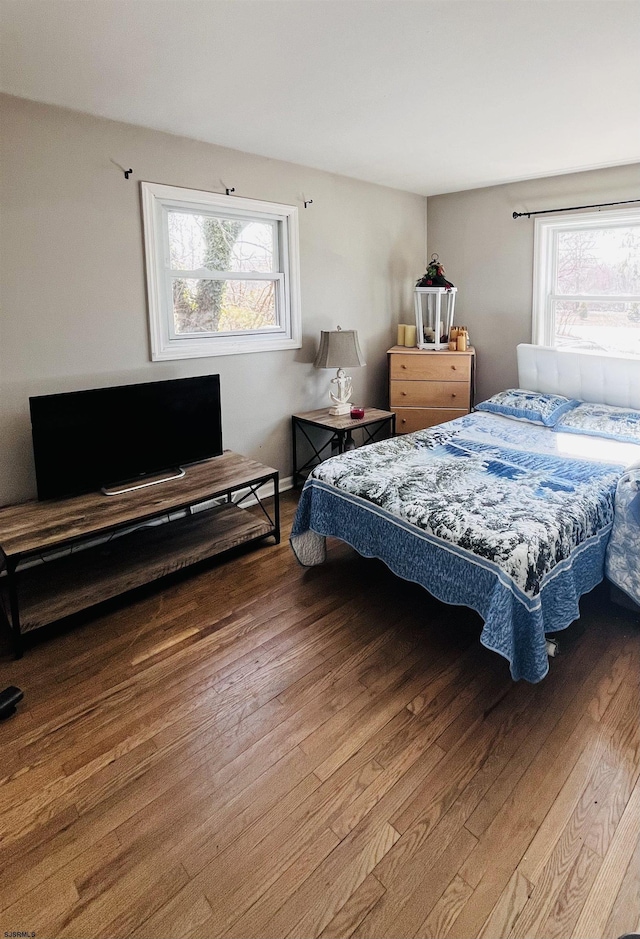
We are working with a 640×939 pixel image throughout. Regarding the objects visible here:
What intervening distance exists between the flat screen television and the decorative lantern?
212cm

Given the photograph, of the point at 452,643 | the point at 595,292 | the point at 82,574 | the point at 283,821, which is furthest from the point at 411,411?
the point at 283,821

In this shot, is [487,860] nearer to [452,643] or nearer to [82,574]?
[452,643]

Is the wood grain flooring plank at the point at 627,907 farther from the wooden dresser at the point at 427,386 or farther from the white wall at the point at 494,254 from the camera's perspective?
the white wall at the point at 494,254

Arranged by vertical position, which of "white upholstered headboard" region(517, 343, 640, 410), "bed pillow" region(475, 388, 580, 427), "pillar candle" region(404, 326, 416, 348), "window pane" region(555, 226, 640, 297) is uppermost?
"window pane" region(555, 226, 640, 297)

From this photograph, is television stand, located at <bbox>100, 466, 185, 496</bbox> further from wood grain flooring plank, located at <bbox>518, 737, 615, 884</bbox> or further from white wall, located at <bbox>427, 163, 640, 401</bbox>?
white wall, located at <bbox>427, 163, 640, 401</bbox>

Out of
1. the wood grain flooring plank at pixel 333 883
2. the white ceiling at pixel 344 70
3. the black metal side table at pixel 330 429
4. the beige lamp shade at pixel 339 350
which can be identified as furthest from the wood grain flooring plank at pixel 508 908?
the beige lamp shade at pixel 339 350

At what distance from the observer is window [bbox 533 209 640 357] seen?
412 centimetres

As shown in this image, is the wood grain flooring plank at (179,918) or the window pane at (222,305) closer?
the wood grain flooring plank at (179,918)

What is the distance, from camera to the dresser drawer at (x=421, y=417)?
179 inches

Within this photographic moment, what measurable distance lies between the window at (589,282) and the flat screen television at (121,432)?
2.91 m

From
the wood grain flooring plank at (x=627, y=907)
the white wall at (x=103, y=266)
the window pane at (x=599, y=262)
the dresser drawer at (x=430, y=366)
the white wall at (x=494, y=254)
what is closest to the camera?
the wood grain flooring plank at (x=627, y=907)

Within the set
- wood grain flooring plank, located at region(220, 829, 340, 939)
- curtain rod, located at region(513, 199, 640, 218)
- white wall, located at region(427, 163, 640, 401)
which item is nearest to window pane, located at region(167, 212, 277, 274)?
white wall, located at region(427, 163, 640, 401)

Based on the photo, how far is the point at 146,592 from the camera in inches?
112

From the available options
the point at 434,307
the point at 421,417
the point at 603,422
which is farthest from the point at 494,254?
the point at 603,422
